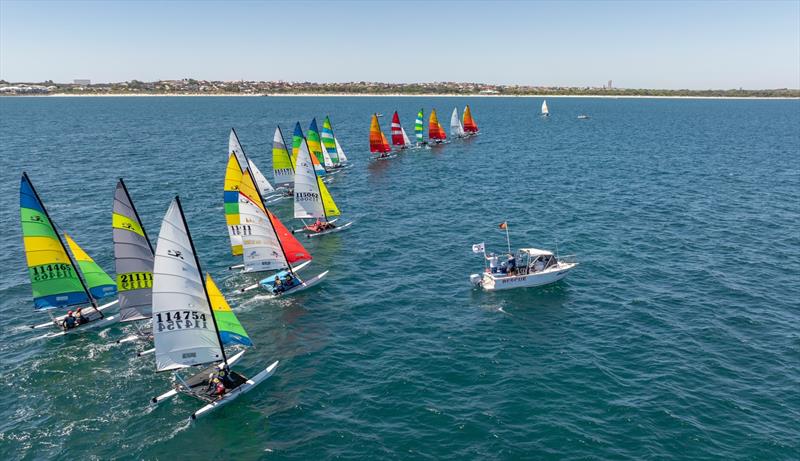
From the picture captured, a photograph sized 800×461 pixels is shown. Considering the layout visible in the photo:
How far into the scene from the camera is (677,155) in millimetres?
125062

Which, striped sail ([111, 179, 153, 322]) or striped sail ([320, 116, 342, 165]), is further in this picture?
striped sail ([320, 116, 342, 165])

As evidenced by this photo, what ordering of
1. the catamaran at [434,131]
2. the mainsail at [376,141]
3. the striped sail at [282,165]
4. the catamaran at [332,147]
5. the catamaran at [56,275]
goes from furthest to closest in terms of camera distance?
the catamaran at [434,131]
the mainsail at [376,141]
the catamaran at [332,147]
the striped sail at [282,165]
the catamaran at [56,275]

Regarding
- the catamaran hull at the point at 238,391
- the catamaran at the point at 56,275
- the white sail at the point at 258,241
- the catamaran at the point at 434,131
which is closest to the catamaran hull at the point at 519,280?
the white sail at the point at 258,241

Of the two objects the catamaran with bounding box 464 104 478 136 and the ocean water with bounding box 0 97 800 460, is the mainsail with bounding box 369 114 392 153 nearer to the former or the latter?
the ocean water with bounding box 0 97 800 460

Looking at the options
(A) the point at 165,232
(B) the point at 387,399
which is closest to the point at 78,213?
(A) the point at 165,232

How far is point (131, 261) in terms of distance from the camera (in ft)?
121

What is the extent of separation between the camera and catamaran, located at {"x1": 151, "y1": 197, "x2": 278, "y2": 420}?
29.5 metres

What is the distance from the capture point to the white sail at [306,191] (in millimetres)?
61906

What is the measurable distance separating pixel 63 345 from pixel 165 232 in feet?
61.8

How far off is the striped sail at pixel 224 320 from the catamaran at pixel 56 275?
13.3 meters

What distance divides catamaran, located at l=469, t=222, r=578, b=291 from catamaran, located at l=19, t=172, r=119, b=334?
34427mm

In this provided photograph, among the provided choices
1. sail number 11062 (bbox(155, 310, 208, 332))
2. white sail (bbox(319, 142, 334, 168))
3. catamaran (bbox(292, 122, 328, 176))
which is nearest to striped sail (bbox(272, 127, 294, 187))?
catamaran (bbox(292, 122, 328, 176))

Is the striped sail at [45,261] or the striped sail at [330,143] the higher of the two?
the striped sail at [330,143]

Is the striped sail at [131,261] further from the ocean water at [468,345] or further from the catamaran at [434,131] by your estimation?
the catamaran at [434,131]
